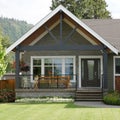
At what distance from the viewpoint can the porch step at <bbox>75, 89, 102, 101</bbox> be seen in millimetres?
27378

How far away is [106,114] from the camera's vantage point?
1884 cm

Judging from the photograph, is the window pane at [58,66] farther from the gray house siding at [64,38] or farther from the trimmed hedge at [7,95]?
the trimmed hedge at [7,95]

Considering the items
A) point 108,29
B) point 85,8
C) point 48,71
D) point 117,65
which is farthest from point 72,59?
point 85,8

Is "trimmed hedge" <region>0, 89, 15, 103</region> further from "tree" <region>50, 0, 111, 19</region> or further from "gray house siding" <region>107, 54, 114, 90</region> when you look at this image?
"tree" <region>50, 0, 111, 19</region>

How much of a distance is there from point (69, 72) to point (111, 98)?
738 cm

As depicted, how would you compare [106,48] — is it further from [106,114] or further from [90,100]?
[106,114]

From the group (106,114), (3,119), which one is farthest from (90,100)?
(3,119)

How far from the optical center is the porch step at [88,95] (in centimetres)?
2738

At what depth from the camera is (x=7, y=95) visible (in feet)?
91.2

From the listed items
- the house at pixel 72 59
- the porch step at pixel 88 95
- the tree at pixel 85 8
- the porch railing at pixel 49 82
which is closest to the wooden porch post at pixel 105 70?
the porch step at pixel 88 95

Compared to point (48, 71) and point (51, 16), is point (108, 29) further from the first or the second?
point (51, 16)

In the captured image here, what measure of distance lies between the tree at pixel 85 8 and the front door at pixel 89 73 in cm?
2445

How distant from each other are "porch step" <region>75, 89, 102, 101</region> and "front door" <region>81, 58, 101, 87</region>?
349 cm

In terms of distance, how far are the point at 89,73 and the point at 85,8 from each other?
26444 mm
